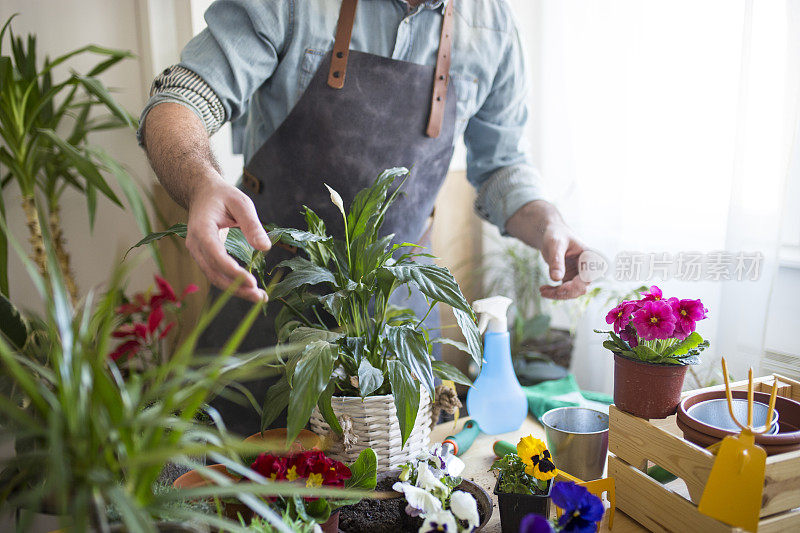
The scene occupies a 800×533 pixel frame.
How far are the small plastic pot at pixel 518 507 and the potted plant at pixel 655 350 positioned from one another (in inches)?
7.7

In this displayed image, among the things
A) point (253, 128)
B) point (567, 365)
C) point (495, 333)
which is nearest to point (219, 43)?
point (253, 128)

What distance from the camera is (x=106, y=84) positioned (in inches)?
82.4

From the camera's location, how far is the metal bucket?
90 cm

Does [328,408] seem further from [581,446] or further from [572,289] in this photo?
[572,289]

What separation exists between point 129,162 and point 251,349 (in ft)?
4.21

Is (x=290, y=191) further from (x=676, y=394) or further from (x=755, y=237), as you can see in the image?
(x=755, y=237)

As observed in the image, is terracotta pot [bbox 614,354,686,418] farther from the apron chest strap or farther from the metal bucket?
the apron chest strap

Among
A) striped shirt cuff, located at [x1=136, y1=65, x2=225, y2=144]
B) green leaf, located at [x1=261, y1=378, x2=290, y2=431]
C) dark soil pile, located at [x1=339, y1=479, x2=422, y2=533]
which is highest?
striped shirt cuff, located at [x1=136, y1=65, x2=225, y2=144]

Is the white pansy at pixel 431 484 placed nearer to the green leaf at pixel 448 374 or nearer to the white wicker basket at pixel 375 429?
the white wicker basket at pixel 375 429

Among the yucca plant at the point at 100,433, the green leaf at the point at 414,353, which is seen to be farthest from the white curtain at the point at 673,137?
the yucca plant at the point at 100,433

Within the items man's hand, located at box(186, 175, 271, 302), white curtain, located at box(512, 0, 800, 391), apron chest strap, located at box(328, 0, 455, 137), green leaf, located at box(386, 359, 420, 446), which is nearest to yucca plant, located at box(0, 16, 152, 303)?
apron chest strap, located at box(328, 0, 455, 137)

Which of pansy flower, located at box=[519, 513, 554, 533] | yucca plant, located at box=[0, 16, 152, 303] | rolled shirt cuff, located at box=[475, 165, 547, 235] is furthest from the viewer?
yucca plant, located at box=[0, 16, 152, 303]

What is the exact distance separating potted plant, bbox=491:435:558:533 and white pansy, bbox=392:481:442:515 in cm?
9

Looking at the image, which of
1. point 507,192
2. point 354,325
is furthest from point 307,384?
point 507,192
